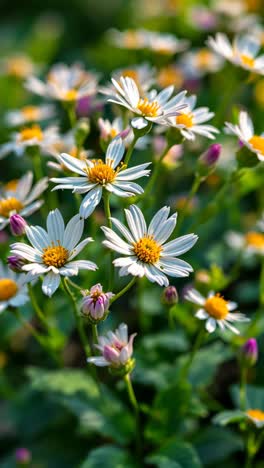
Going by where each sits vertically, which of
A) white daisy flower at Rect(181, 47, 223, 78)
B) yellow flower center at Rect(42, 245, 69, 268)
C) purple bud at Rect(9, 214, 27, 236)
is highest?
purple bud at Rect(9, 214, 27, 236)

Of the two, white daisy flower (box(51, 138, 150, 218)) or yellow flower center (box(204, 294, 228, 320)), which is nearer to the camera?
white daisy flower (box(51, 138, 150, 218))

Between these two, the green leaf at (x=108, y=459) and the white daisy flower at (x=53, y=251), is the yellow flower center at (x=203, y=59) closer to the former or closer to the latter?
the white daisy flower at (x=53, y=251)

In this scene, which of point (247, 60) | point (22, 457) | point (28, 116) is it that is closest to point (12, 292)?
point (22, 457)

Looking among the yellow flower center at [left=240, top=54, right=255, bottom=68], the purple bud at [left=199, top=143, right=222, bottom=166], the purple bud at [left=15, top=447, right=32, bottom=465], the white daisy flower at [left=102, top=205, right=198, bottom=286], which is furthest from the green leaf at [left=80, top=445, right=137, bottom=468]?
the yellow flower center at [left=240, top=54, right=255, bottom=68]

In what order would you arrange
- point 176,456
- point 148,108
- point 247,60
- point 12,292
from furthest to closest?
point 247,60
point 12,292
point 176,456
point 148,108

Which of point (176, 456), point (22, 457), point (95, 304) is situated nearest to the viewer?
point (95, 304)

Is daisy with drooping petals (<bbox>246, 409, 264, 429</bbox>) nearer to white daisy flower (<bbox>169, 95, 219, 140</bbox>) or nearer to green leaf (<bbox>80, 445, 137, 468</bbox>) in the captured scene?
green leaf (<bbox>80, 445, 137, 468</bbox>)

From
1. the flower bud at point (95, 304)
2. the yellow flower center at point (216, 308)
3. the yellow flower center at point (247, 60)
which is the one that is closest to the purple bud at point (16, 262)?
the flower bud at point (95, 304)

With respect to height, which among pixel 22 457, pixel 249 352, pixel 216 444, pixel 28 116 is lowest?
pixel 216 444

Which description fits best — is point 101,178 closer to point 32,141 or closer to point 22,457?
point 32,141
